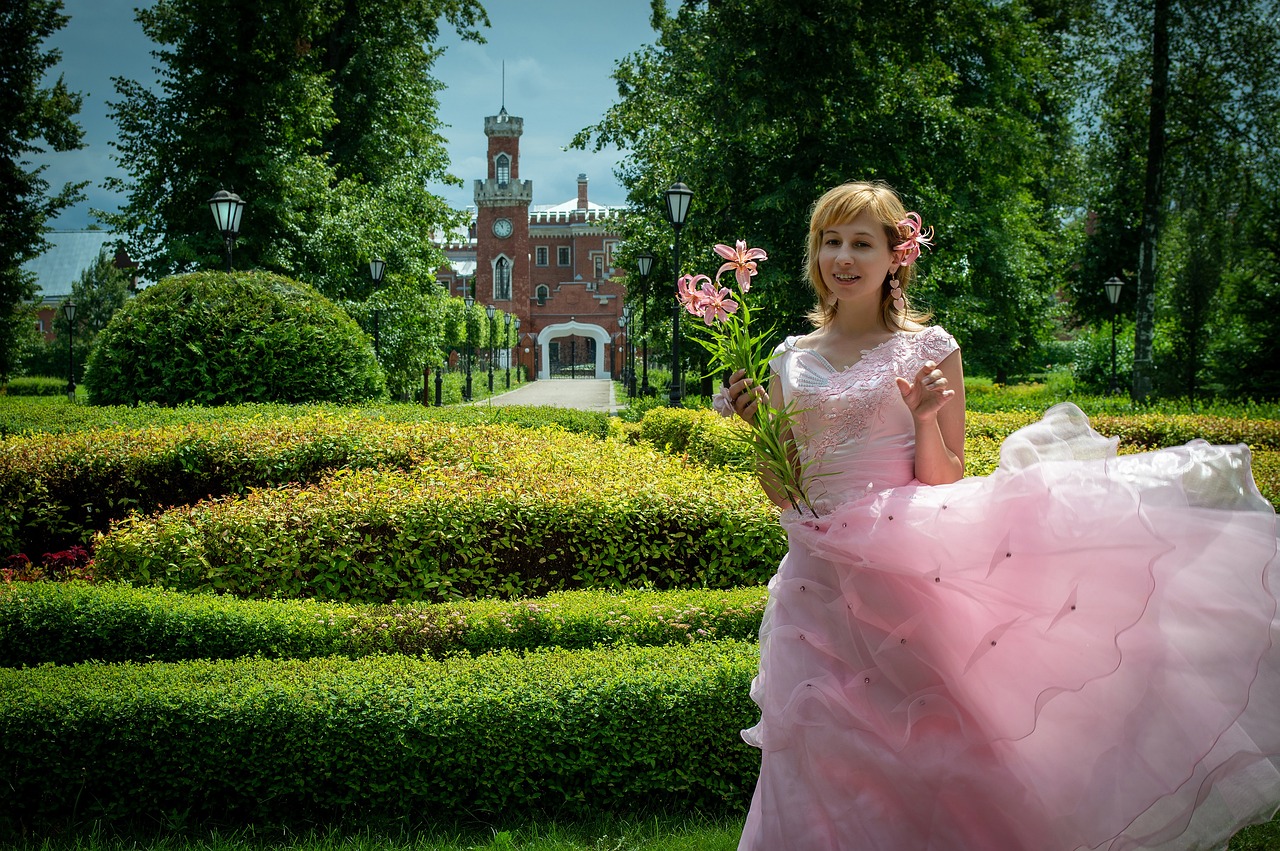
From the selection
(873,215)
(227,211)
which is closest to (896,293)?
(873,215)

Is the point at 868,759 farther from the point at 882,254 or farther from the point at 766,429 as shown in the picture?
the point at 882,254

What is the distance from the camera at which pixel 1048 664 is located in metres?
2.05

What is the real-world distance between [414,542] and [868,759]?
402 cm

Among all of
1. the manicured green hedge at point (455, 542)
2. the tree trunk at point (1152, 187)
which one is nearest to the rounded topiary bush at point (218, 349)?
the manicured green hedge at point (455, 542)

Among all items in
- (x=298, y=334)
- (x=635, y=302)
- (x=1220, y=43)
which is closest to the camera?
(x=298, y=334)

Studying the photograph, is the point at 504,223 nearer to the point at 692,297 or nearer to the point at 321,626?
the point at 321,626

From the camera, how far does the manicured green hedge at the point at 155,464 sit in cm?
745

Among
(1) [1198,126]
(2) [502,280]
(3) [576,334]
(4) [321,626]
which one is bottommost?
(4) [321,626]

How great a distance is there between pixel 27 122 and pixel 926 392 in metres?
31.3

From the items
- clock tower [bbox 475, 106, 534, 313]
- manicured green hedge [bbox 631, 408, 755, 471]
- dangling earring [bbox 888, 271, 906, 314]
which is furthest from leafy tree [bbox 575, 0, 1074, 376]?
clock tower [bbox 475, 106, 534, 313]

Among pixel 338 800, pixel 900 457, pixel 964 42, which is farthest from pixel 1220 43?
pixel 338 800

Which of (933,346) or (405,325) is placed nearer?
(933,346)

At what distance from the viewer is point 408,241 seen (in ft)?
79.9

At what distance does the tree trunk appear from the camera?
16484mm
